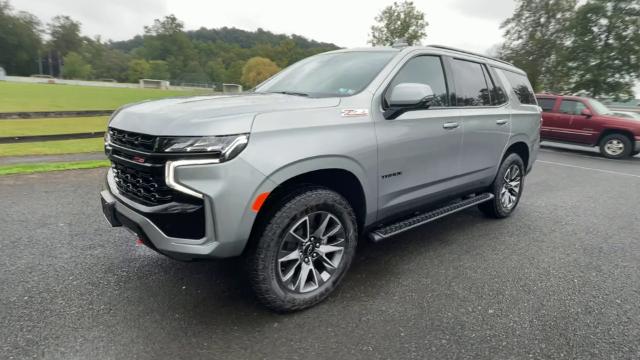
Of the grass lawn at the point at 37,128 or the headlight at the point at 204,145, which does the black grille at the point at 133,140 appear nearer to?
the headlight at the point at 204,145

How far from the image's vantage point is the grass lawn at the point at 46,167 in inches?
Result: 249

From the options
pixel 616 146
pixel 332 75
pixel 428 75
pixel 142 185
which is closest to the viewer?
pixel 142 185

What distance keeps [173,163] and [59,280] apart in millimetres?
1703

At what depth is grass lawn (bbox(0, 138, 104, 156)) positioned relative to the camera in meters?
8.49

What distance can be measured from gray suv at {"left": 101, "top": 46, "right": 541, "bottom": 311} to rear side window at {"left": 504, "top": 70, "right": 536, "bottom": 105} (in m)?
1.07

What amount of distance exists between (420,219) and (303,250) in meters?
1.27

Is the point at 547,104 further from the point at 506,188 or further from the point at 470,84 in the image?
the point at 470,84

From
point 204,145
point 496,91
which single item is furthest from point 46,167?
point 496,91

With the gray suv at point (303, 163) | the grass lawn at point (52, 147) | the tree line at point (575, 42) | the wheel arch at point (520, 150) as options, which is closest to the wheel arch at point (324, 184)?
the gray suv at point (303, 163)

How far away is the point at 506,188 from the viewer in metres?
4.71

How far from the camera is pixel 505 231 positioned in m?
4.33

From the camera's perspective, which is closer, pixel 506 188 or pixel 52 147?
pixel 506 188

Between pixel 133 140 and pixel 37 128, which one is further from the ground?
pixel 37 128

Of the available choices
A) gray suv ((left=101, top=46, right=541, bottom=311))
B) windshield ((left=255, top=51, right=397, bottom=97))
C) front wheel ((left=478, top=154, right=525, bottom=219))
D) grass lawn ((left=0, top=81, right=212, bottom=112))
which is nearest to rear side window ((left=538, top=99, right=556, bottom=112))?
front wheel ((left=478, top=154, right=525, bottom=219))
